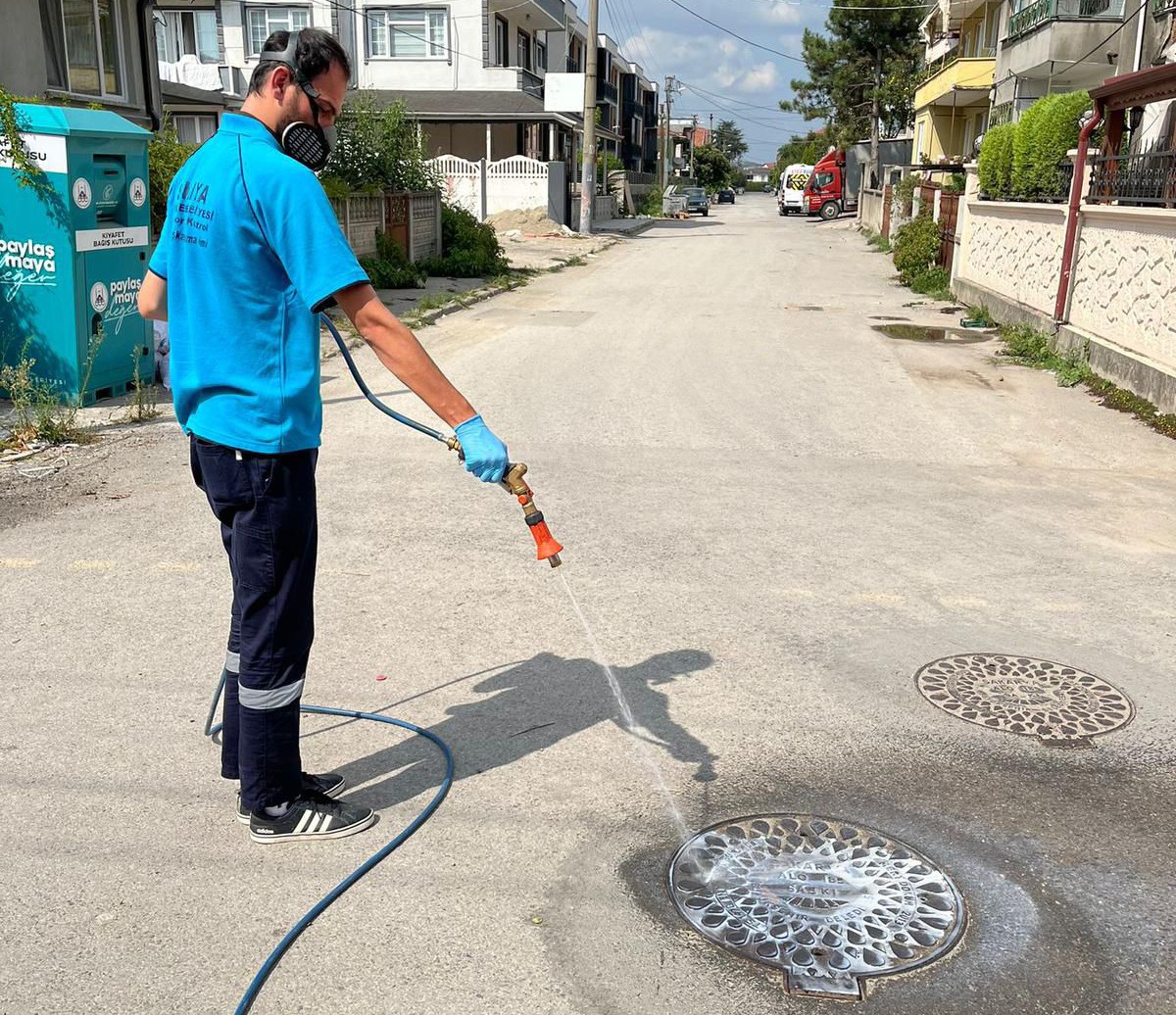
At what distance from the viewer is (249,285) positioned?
288cm

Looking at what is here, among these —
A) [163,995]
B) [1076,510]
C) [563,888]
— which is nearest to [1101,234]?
[1076,510]

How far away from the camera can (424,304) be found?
1585 centimetres

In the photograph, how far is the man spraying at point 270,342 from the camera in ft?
9.18

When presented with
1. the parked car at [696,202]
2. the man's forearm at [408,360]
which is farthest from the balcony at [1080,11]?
the parked car at [696,202]

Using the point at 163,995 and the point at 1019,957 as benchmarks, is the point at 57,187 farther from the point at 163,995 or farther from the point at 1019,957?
the point at 1019,957

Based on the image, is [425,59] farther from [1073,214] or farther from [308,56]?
[308,56]

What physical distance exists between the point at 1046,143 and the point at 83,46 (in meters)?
13.6

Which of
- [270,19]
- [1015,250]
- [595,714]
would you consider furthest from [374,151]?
[270,19]

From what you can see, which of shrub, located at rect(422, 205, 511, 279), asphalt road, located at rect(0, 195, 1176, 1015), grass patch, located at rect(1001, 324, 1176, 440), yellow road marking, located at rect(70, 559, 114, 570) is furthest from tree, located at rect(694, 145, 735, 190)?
yellow road marking, located at rect(70, 559, 114, 570)

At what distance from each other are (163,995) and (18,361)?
717cm

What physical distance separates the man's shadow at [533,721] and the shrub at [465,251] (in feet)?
56.1

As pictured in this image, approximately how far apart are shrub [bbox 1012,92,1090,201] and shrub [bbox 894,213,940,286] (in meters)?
6.65

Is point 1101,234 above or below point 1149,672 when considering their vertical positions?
above

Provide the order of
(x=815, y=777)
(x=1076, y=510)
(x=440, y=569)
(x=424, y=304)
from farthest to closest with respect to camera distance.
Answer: (x=424, y=304) < (x=1076, y=510) < (x=440, y=569) < (x=815, y=777)
